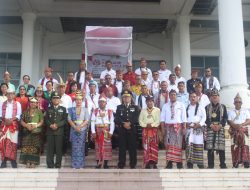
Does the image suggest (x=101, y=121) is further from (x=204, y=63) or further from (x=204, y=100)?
(x=204, y=63)

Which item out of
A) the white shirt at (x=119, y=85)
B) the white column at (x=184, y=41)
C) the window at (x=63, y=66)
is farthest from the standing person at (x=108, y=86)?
the window at (x=63, y=66)

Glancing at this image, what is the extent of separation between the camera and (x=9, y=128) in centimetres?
824

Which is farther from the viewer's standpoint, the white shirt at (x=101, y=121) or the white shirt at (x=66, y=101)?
the white shirt at (x=66, y=101)

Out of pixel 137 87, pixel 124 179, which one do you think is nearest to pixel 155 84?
pixel 137 87

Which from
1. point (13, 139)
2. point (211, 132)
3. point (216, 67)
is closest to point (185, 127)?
point (211, 132)

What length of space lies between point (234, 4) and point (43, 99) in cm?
543

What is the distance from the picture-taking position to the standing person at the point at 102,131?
8.18 meters

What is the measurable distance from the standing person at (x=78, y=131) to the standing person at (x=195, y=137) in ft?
6.74

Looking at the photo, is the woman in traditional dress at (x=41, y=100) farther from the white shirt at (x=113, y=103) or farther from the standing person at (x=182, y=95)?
the standing person at (x=182, y=95)

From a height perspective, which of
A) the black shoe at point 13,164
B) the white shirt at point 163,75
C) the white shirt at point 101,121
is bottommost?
the black shoe at point 13,164

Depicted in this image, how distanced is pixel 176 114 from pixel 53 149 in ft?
8.23

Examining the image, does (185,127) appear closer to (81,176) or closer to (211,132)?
(211,132)

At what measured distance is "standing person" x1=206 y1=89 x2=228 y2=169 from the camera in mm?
8164

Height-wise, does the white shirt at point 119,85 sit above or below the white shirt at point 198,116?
above
